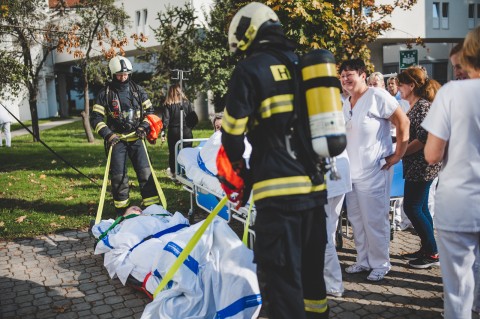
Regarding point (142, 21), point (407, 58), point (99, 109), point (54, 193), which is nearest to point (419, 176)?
point (99, 109)

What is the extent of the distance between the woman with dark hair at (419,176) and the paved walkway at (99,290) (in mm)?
205

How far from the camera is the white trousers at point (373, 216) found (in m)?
4.18

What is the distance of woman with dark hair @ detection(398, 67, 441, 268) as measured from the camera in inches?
178

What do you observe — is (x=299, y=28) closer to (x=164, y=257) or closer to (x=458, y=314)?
(x=164, y=257)

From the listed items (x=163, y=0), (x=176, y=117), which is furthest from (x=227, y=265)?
(x=163, y=0)

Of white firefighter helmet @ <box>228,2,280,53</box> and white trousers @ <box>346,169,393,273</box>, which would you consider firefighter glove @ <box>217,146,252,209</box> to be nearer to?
white firefighter helmet @ <box>228,2,280,53</box>

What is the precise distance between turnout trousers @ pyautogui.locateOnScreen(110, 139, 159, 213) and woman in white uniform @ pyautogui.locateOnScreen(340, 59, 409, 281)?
3167 mm

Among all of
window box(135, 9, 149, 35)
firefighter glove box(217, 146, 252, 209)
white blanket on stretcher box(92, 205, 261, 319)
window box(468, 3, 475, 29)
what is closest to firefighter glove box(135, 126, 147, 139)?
white blanket on stretcher box(92, 205, 261, 319)

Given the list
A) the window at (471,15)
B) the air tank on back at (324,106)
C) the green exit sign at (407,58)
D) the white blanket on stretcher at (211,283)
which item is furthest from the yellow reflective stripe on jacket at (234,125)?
the window at (471,15)

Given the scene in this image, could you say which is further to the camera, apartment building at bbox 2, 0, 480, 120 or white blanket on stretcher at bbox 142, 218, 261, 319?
apartment building at bbox 2, 0, 480, 120

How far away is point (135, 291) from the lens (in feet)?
14.0

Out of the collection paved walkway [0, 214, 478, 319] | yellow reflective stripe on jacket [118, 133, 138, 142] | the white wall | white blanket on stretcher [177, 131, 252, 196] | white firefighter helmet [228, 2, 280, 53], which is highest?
the white wall

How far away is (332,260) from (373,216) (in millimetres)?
667

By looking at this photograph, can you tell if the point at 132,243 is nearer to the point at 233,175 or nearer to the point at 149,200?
the point at 149,200
